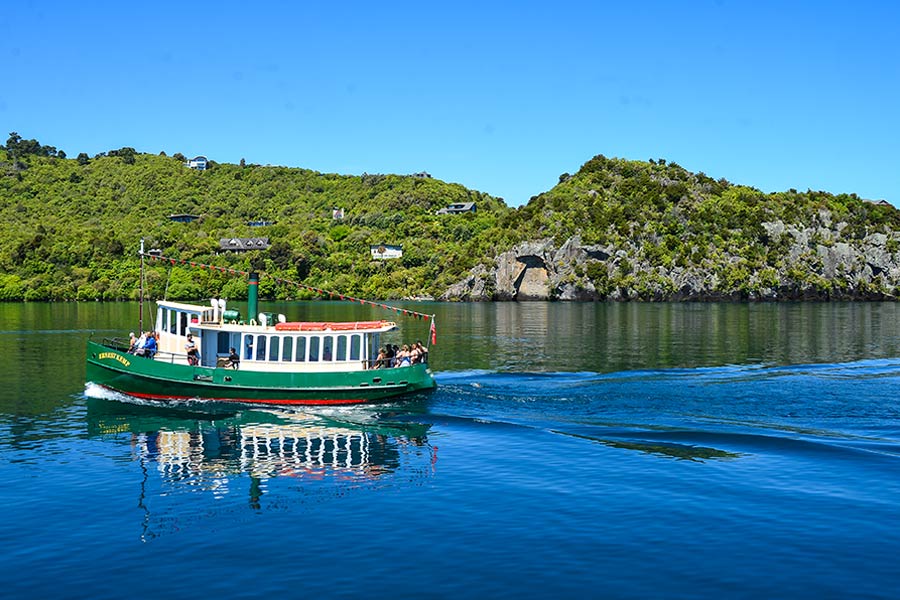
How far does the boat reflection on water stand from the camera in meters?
25.9

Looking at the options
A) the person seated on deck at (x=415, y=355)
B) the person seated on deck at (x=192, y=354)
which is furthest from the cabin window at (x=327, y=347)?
the person seated on deck at (x=192, y=354)

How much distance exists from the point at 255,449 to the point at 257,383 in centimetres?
937

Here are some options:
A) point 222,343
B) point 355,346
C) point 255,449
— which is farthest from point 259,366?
point 255,449

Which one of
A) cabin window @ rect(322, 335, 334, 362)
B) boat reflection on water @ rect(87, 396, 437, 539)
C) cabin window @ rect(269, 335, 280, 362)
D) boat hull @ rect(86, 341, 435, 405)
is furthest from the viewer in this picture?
cabin window @ rect(322, 335, 334, 362)

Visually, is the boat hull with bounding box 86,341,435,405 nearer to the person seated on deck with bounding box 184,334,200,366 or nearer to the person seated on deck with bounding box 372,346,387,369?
the person seated on deck with bounding box 184,334,200,366

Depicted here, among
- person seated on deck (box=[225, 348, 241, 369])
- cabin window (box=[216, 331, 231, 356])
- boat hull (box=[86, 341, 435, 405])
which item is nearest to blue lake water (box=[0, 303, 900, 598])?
boat hull (box=[86, 341, 435, 405])

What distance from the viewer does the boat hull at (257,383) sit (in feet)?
132

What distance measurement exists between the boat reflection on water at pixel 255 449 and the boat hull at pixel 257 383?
0.98 metres

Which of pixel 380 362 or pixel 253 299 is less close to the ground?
pixel 253 299

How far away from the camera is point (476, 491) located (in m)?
25.4

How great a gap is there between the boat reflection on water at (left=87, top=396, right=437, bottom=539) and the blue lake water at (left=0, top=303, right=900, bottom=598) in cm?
15

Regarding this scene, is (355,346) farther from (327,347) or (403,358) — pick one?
(403,358)

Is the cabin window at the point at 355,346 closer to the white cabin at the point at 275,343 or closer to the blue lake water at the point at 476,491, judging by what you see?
the white cabin at the point at 275,343

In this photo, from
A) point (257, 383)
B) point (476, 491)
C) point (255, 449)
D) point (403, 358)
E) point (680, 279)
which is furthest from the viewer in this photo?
point (680, 279)
